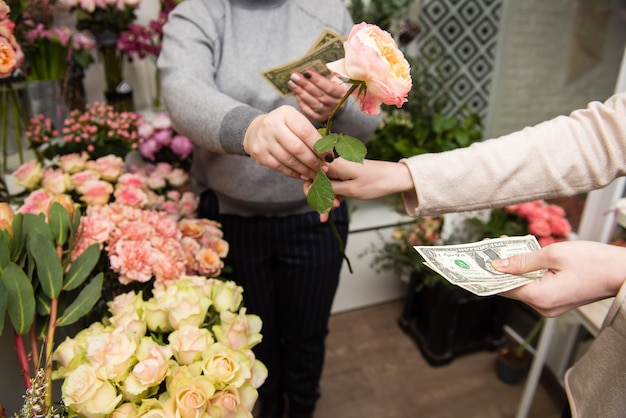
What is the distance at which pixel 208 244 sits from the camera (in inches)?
36.7

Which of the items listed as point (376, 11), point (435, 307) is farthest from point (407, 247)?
point (376, 11)

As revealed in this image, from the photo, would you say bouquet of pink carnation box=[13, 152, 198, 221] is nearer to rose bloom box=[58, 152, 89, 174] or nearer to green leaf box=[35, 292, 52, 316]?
rose bloom box=[58, 152, 89, 174]

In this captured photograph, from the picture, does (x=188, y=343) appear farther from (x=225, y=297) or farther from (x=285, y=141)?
(x=285, y=141)

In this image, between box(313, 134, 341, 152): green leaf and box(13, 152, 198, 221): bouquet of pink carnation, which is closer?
box(313, 134, 341, 152): green leaf

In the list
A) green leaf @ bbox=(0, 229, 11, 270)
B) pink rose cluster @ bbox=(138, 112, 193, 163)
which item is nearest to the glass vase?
pink rose cluster @ bbox=(138, 112, 193, 163)

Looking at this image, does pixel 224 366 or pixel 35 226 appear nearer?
pixel 224 366

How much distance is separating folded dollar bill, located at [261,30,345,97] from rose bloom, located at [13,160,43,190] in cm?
56

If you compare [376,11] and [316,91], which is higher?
[376,11]

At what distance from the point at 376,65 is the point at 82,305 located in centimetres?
56

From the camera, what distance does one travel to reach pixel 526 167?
0.82 metres

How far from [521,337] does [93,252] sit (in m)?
1.97

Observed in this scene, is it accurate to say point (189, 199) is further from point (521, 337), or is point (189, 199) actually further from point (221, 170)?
point (521, 337)

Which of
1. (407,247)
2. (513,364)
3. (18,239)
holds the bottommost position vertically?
(513,364)

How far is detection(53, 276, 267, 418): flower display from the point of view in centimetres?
54
